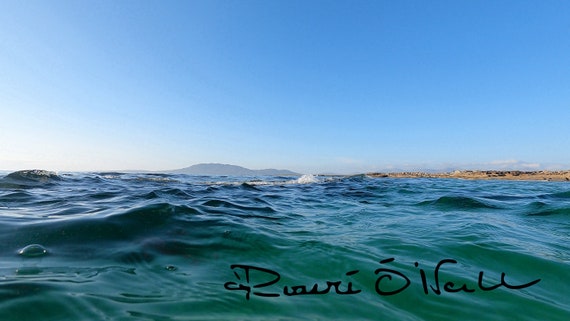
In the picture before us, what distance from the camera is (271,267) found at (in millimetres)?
3387

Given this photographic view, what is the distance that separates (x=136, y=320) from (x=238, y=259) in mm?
1589

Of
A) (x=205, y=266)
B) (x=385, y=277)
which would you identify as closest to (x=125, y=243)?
(x=205, y=266)

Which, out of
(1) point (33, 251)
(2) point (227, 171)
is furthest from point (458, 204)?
(2) point (227, 171)

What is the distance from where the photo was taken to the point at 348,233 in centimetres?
504

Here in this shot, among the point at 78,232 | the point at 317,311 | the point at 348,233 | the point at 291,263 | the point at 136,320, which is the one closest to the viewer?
the point at 136,320

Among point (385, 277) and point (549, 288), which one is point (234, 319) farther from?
point (549, 288)

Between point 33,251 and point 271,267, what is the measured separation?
269cm

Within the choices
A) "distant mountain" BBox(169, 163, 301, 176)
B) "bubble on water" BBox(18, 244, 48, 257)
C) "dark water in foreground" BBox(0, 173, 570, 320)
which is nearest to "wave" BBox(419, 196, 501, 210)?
"dark water in foreground" BBox(0, 173, 570, 320)
